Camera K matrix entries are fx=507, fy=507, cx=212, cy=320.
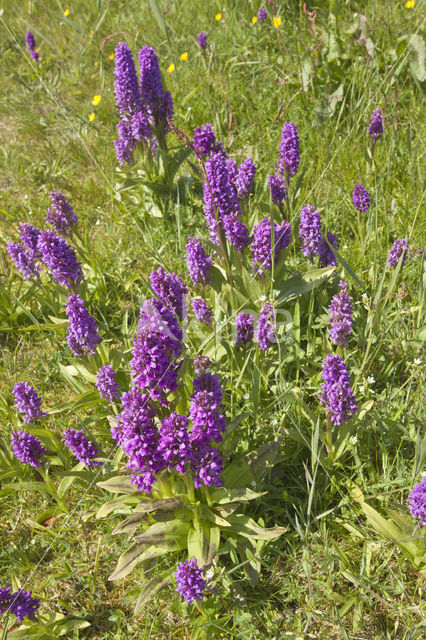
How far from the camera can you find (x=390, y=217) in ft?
12.9

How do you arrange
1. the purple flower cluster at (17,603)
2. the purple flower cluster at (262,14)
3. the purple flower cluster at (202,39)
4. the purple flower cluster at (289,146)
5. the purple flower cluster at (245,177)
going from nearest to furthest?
the purple flower cluster at (17,603), the purple flower cluster at (245,177), the purple flower cluster at (289,146), the purple flower cluster at (202,39), the purple flower cluster at (262,14)

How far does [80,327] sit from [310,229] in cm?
153

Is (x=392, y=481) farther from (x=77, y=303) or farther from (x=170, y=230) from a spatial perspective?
(x=170, y=230)

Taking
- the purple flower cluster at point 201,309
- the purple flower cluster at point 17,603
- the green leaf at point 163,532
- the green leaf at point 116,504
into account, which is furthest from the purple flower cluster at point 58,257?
the purple flower cluster at point 17,603

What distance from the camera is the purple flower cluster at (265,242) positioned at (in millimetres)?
2939

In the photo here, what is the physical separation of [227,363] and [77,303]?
981 millimetres

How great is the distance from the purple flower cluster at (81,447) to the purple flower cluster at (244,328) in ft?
3.41

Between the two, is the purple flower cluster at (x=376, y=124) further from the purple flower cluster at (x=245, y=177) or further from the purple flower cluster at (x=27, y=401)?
the purple flower cluster at (x=27, y=401)

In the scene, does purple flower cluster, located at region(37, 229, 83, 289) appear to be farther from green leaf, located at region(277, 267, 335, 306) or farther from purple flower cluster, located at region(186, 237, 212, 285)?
green leaf, located at region(277, 267, 335, 306)

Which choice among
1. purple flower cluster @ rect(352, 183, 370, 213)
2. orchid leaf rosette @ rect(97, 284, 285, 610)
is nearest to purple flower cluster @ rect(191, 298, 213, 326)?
orchid leaf rosette @ rect(97, 284, 285, 610)

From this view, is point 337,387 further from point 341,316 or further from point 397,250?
point 397,250

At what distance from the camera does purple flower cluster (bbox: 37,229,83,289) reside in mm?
3225

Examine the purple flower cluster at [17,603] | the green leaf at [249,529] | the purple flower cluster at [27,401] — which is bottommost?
the green leaf at [249,529]

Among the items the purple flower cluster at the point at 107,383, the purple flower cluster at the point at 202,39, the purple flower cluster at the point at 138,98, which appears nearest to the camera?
the purple flower cluster at the point at 107,383
